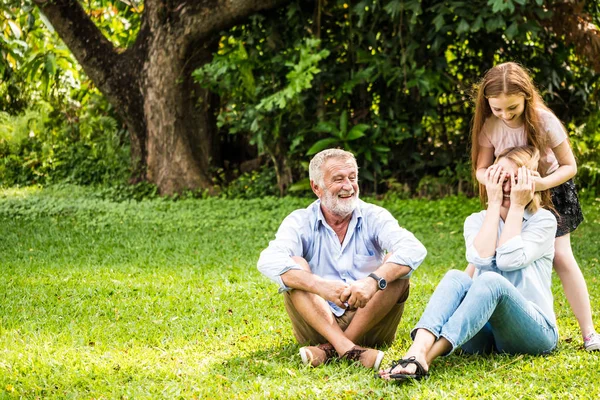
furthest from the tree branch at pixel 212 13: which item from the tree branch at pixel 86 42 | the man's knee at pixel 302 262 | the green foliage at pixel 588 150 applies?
the man's knee at pixel 302 262

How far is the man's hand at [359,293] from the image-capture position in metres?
4.04

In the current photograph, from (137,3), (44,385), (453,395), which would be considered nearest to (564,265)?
(453,395)

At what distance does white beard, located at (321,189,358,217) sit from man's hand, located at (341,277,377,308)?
467 mm

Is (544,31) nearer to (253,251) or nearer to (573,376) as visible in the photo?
(253,251)

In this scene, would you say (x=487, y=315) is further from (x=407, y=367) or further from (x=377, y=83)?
(x=377, y=83)

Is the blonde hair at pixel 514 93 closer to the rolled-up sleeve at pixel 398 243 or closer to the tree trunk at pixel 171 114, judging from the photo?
the rolled-up sleeve at pixel 398 243

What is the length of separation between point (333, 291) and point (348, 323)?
0.37 metres

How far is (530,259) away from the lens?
409 centimetres

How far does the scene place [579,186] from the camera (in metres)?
10.2

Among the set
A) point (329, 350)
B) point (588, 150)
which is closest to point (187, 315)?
point (329, 350)

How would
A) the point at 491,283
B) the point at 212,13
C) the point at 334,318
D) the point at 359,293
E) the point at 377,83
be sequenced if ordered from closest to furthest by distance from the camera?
the point at 491,283 < the point at 359,293 < the point at 334,318 < the point at 212,13 < the point at 377,83

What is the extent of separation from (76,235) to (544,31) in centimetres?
599

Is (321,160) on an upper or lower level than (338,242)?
upper

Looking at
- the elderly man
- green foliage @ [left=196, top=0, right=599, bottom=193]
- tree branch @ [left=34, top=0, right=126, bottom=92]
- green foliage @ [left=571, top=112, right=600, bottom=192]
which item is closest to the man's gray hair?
the elderly man
